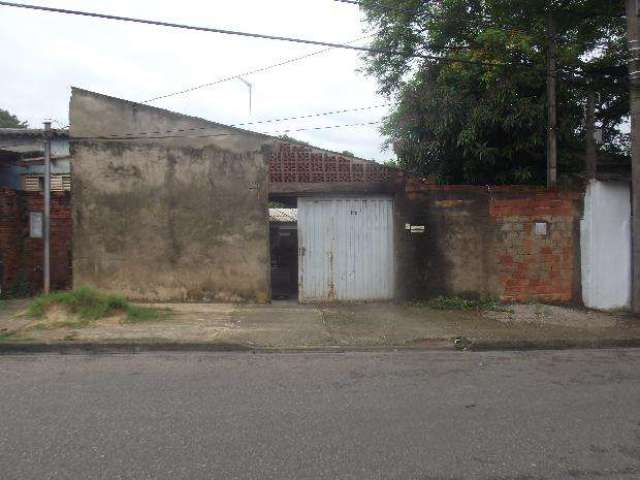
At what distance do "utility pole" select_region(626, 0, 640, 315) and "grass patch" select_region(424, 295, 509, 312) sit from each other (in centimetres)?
212

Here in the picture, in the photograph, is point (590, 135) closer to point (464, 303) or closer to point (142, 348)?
point (464, 303)

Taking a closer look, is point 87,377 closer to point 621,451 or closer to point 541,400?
point 541,400

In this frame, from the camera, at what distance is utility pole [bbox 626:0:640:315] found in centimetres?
837

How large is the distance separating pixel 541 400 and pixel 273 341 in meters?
3.54

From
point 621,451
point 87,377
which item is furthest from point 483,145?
point 87,377

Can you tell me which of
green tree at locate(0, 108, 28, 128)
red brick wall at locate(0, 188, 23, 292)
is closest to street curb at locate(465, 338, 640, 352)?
red brick wall at locate(0, 188, 23, 292)

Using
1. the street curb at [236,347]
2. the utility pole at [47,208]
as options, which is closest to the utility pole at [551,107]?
the street curb at [236,347]

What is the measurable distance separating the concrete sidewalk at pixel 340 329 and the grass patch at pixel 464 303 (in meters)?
0.18

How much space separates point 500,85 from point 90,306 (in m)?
8.64

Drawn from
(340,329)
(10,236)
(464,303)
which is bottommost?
(340,329)

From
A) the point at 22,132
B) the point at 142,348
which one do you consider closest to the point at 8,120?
the point at 22,132

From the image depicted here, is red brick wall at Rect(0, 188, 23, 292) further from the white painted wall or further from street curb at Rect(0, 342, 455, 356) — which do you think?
the white painted wall

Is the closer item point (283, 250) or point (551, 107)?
point (551, 107)

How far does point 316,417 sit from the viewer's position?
14.2ft
